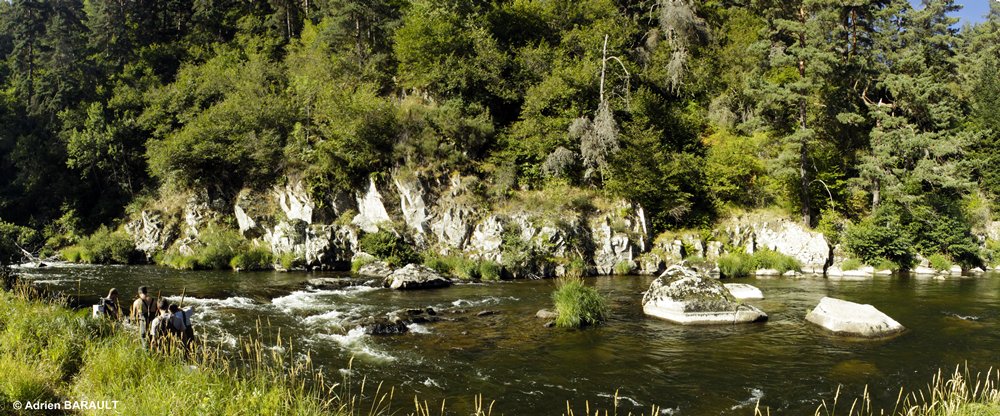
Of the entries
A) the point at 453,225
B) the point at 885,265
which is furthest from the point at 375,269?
the point at 885,265

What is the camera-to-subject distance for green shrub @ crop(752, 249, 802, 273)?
30.6m

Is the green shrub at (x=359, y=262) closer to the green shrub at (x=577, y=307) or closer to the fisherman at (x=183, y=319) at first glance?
the green shrub at (x=577, y=307)

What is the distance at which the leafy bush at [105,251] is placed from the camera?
37562 mm

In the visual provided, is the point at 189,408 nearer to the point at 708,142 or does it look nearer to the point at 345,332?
the point at 345,332

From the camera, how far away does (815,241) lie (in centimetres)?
3209

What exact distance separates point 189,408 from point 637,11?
50.9 meters

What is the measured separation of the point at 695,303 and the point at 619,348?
15.5ft

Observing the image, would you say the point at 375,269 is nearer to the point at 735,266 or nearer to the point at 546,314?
the point at 546,314

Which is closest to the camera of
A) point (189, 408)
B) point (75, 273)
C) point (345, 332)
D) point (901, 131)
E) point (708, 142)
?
point (189, 408)

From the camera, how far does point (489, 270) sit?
29500 millimetres

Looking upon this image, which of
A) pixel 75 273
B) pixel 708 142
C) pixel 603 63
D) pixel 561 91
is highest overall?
pixel 603 63

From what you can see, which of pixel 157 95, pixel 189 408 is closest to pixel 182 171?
pixel 157 95

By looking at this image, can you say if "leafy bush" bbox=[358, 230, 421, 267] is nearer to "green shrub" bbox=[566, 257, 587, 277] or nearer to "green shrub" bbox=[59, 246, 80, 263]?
"green shrub" bbox=[566, 257, 587, 277]

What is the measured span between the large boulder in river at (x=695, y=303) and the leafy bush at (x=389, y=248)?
17.7 meters
